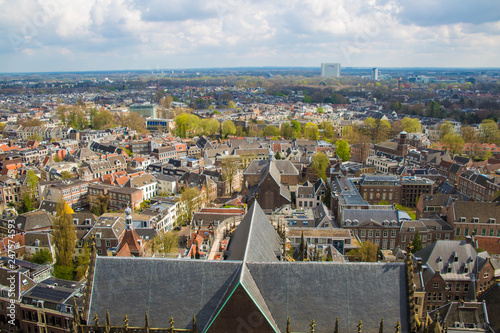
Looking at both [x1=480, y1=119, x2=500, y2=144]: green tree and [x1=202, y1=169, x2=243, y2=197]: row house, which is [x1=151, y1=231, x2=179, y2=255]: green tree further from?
[x1=480, y1=119, x2=500, y2=144]: green tree

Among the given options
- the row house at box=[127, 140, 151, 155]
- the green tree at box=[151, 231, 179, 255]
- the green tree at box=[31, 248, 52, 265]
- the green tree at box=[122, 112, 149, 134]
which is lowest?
the green tree at box=[31, 248, 52, 265]

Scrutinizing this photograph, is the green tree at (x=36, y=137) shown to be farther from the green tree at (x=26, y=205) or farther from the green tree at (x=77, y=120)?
the green tree at (x=26, y=205)

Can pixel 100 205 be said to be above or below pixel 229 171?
below

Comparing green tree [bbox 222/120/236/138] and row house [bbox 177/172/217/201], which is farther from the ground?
green tree [bbox 222/120/236/138]

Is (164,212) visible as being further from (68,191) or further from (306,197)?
(306,197)


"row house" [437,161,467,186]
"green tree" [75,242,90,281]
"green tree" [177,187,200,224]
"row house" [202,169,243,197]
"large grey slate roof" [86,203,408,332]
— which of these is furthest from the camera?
"row house" [437,161,467,186]

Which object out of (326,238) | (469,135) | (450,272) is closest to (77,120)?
(326,238)

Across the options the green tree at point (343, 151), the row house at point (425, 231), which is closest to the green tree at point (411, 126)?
the green tree at point (343, 151)

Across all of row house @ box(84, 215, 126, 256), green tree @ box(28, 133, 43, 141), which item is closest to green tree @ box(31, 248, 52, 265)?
row house @ box(84, 215, 126, 256)

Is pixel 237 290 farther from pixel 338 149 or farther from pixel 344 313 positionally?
pixel 338 149
